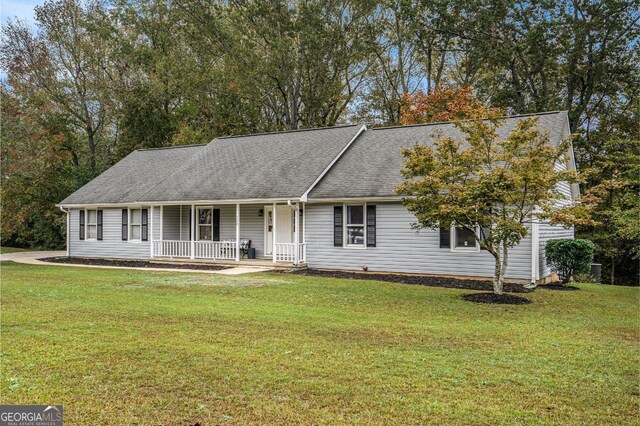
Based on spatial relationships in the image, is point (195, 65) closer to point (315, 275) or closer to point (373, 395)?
point (315, 275)

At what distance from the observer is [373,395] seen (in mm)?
5113

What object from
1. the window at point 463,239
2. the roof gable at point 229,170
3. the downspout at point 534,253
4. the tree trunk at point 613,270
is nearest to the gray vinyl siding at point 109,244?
the roof gable at point 229,170

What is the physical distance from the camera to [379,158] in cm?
1922

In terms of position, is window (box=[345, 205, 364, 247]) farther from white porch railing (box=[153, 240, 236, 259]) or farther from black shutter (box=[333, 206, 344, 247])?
white porch railing (box=[153, 240, 236, 259])

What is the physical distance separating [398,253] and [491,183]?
6043mm

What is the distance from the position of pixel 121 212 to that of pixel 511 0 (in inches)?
865

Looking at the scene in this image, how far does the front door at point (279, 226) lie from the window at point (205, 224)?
290cm

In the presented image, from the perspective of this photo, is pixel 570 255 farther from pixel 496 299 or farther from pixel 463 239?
pixel 496 299

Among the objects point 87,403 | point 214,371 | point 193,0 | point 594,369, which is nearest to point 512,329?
point 594,369

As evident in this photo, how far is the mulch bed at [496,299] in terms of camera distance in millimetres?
11531

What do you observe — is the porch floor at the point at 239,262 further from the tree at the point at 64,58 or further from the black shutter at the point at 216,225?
the tree at the point at 64,58

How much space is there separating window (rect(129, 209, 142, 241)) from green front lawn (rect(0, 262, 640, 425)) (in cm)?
1140

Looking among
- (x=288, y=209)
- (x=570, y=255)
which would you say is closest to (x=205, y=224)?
(x=288, y=209)

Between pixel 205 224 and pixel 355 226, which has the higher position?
pixel 205 224
